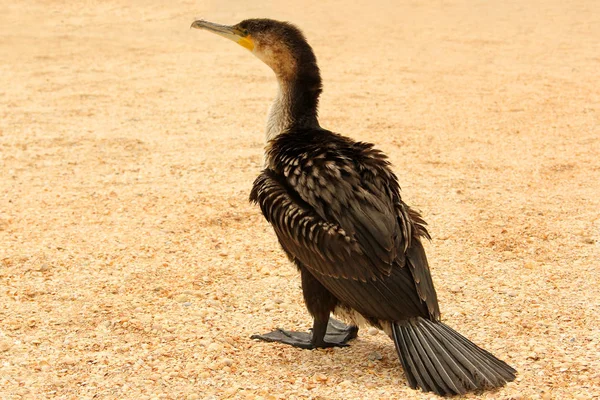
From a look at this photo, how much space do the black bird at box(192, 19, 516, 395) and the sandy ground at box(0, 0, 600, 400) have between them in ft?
0.55

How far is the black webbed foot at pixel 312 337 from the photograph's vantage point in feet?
14.0

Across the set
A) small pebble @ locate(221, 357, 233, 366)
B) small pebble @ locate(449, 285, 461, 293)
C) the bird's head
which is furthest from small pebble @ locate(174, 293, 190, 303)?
small pebble @ locate(449, 285, 461, 293)

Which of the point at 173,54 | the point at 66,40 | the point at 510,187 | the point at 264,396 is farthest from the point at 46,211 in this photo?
the point at 66,40

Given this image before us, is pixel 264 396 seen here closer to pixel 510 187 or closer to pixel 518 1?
pixel 510 187

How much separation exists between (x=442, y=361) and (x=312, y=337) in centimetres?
88

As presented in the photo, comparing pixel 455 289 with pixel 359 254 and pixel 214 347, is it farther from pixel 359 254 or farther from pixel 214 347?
pixel 214 347

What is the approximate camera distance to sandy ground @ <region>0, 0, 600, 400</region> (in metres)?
4.03

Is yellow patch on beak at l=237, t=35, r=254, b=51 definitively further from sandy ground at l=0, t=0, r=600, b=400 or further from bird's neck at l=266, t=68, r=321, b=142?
sandy ground at l=0, t=0, r=600, b=400

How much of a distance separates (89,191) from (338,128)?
10.6 feet

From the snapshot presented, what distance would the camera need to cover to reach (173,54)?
13.9 m

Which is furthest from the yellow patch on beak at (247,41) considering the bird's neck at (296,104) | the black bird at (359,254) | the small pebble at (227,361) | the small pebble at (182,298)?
the small pebble at (227,361)

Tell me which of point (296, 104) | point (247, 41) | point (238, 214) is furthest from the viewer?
point (238, 214)

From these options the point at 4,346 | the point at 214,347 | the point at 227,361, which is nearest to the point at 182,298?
the point at 214,347

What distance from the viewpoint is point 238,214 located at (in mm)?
6422
